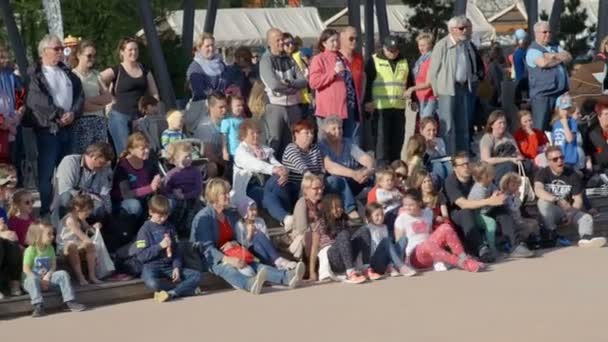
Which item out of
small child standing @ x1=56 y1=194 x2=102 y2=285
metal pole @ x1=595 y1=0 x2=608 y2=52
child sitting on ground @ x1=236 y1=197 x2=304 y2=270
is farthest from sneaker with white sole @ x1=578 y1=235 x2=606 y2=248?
metal pole @ x1=595 y1=0 x2=608 y2=52

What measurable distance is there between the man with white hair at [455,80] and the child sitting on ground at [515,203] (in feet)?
4.44

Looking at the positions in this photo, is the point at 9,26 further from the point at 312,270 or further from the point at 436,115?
the point at 312,270

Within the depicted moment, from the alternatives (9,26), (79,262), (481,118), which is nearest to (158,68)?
(9,26)

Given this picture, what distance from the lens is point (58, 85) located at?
12547 millimetres

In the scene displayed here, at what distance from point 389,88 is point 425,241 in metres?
2.80

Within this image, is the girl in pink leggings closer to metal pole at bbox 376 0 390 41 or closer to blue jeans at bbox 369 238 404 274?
blue jeans at bbox 369 238 404 274

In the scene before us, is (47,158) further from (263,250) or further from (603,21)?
(603,21)

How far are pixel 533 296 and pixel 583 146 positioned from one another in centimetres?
488

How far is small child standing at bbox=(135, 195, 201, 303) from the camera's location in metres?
11.3

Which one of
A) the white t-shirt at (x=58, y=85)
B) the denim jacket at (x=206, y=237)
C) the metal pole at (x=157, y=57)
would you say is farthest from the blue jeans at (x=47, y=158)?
the metal pole at (x=157, y=57)

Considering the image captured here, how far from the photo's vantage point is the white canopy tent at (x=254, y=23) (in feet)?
145

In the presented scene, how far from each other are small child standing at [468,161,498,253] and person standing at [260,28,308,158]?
188 centimetres

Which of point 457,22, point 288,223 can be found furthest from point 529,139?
point 288,223

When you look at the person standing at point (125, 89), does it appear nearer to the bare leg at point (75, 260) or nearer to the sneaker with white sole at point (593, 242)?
the bare leg at point (75, 260)
